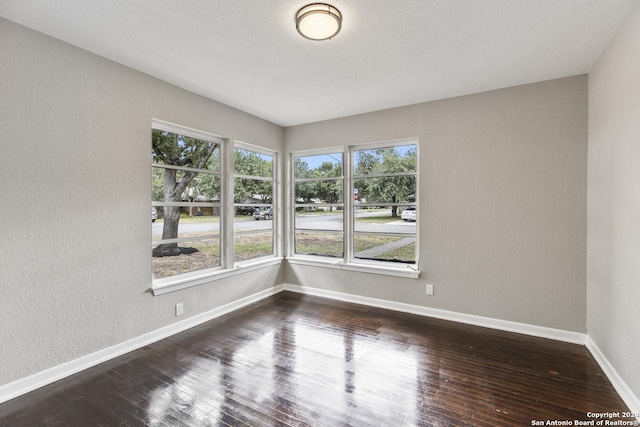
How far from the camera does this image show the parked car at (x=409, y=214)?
3998mm

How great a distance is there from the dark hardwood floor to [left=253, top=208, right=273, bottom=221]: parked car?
1725mm

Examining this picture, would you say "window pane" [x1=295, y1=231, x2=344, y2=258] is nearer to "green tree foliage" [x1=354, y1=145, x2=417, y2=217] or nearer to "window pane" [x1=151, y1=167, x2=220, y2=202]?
"green tree foliage" [x1=354, y1=145, x2=417, y2=217]

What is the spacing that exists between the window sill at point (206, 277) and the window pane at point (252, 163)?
1322 millimetres

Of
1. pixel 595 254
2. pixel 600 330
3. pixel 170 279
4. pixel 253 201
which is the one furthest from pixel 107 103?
pixel 600 330

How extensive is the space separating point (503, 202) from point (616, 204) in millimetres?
1044

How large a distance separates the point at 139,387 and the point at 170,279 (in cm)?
127

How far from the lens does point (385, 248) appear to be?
13.9 ft

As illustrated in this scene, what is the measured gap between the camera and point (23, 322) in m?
2.23

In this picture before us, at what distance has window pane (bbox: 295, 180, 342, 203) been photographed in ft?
15.2

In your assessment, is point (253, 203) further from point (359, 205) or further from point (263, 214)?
point (359, 205)

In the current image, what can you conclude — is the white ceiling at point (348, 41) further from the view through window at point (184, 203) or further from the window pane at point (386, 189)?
the window pane at point (386, 189)

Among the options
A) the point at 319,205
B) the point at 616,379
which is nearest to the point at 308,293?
the point at 319,205

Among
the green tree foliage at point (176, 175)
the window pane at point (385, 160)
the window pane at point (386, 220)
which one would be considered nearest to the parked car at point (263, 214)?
the green tree foliage at point (176, 175)

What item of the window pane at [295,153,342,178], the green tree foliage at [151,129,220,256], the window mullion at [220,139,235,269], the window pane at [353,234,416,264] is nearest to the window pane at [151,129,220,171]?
the green tree foliage at [151,129,220,256]
